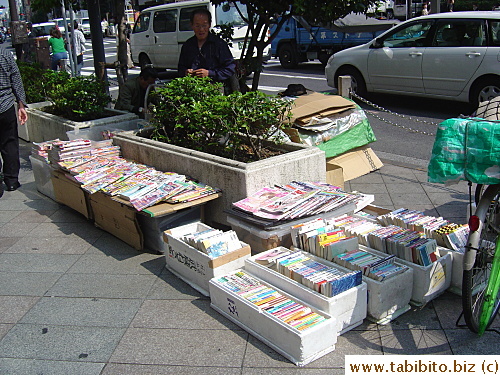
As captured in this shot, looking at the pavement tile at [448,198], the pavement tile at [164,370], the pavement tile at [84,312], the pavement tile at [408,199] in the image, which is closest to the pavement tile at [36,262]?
the pavement tile at [84,312]

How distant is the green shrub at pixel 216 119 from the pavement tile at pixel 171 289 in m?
1.52

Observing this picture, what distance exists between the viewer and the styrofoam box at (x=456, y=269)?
13.3 feet

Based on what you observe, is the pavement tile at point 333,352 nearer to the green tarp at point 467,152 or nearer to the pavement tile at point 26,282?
the green tarp at point 467,152

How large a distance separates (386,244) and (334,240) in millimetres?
385

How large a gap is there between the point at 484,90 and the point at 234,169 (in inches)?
267

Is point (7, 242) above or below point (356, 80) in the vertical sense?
below

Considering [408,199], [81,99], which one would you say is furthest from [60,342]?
[81,99]

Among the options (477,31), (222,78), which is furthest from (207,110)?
(477,31)

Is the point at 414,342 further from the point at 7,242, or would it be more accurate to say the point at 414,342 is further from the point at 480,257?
the point at 7,242

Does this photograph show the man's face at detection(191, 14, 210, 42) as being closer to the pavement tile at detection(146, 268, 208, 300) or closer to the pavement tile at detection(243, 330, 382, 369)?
the pavement tile at detection(146, 268, 208, 300)

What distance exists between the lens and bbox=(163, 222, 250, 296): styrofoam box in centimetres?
418

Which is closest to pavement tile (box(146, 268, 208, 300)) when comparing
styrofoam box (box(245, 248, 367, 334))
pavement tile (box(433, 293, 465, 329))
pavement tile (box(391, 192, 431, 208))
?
styrofoam box (box(245, 248, 367, 334))

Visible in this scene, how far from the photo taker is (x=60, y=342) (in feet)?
12.4

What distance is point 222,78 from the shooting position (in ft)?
22.4
